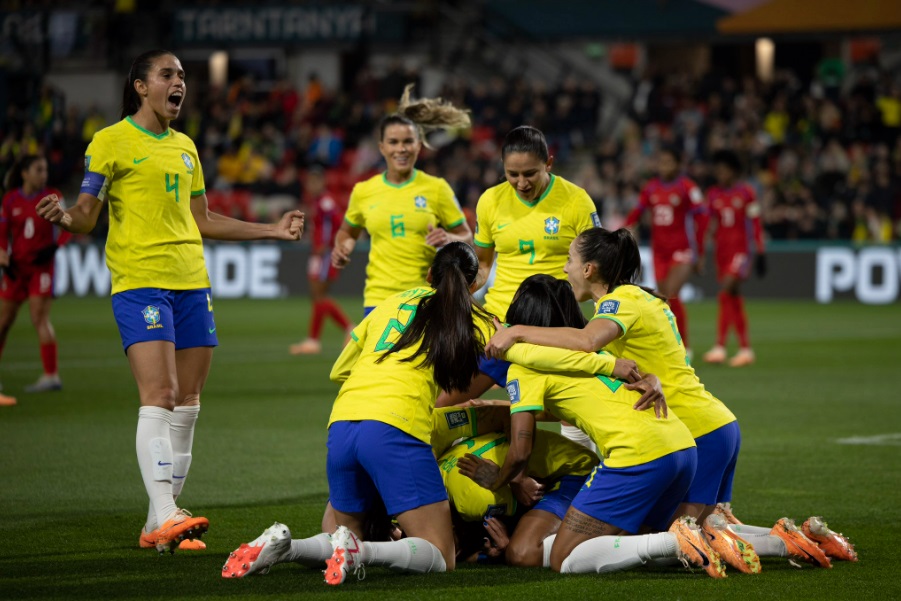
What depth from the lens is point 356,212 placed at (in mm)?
9164

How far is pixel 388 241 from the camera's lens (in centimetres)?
898

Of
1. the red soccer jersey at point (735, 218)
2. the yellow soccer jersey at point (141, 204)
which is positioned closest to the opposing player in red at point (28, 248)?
the yellow soccer jersey at point (141, 204)

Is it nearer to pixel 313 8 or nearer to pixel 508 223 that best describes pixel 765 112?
pixel 313 8

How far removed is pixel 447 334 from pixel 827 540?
1959 millimetres

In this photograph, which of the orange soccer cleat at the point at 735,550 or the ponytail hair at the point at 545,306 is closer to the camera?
the orange soccer cleat at the point at 735,550

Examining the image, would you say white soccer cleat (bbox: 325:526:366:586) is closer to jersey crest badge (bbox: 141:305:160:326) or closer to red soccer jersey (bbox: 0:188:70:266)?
jersey crest badge (bbox: 141:305:160:326)

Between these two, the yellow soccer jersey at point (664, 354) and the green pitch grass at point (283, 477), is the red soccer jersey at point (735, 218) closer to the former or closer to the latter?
the green pitch grass at point (283, 477)

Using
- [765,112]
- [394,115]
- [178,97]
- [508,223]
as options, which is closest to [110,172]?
[178,97]

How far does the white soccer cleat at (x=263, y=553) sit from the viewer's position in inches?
200

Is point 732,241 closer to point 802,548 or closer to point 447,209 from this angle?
point 447,209

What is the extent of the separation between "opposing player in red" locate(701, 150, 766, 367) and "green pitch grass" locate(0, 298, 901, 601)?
0.53 meters

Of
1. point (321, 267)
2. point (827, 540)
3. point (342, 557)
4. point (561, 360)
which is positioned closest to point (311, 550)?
point (342, 557)

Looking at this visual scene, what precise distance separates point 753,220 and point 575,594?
1095 cm

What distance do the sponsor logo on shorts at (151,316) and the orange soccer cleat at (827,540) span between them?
3.13 m
